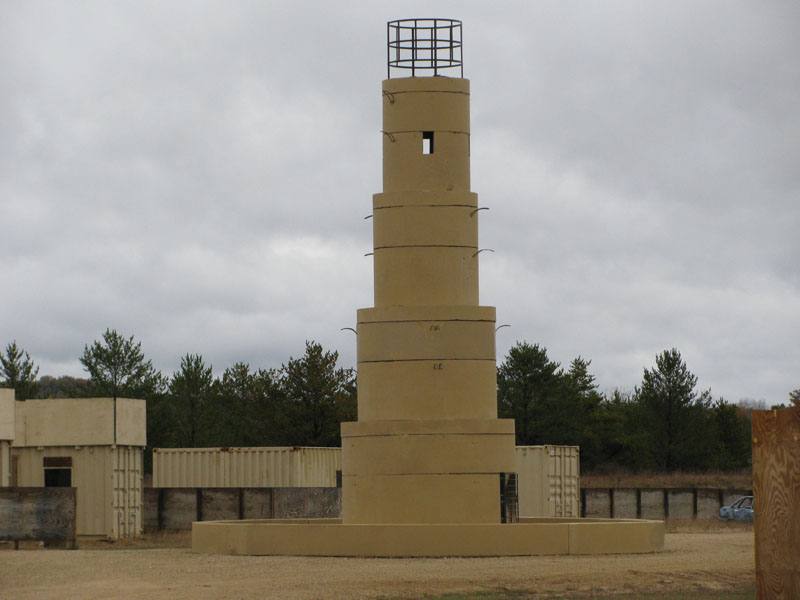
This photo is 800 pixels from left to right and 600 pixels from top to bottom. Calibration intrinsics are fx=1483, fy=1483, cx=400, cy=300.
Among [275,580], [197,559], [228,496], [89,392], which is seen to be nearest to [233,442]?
[89,392]

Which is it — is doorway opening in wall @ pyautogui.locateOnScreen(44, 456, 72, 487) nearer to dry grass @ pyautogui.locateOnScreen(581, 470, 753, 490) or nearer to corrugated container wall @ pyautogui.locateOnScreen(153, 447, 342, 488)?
corrugated container wall @ pyautogui.locateOnScreen(153, 447, 342, 488)

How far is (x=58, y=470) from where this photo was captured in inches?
1598

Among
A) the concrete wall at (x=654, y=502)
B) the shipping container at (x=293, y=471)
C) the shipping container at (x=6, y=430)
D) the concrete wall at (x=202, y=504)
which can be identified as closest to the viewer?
the shipping container at (x=6, y=430)

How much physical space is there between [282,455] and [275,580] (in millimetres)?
25304

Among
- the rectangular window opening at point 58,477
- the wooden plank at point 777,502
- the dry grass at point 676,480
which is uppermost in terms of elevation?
the wooden plank at point 777,502

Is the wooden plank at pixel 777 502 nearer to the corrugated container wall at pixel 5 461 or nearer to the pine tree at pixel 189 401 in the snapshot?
the corrugated container wall at pixel 5 461

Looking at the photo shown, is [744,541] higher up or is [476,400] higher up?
[476,400]

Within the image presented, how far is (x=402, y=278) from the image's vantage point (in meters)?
28.9

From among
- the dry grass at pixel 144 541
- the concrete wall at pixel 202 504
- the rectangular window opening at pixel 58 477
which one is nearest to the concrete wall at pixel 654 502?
the concrete wall at pixel 202 504

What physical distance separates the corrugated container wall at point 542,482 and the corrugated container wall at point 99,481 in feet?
41.8

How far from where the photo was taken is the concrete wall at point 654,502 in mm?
49875

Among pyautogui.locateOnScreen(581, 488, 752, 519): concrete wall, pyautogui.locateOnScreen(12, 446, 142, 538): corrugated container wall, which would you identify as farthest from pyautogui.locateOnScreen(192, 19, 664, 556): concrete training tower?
pyautogui.locateOnScreen(581, 488, 752, 519): concrete wall

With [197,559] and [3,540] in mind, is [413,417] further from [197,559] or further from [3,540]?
[3,540]

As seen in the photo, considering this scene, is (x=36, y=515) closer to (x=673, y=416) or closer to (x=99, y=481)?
(x=99, y=481)
